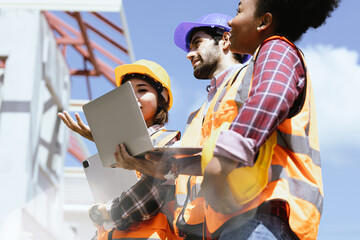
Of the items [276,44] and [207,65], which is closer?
[276,44]

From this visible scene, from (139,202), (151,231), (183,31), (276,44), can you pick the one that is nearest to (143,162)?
(139,202)

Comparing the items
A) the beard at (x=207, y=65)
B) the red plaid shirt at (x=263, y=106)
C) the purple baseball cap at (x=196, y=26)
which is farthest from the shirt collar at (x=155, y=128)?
the red plaid shirt at (x=263, y=106)

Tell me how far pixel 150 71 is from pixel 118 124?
0.73 meters

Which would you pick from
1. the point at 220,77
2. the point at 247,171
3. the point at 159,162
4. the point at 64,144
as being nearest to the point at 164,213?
the point at 159,162

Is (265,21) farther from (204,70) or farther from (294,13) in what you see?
(204,70)

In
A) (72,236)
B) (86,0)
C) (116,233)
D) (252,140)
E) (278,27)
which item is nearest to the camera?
(252,140)

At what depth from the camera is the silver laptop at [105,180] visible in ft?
6.06

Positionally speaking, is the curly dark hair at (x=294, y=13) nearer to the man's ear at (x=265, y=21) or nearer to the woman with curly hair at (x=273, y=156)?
the man's ear at (x=265, y=21)

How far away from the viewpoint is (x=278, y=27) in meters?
1.40

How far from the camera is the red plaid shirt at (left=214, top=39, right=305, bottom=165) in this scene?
3.43 feet

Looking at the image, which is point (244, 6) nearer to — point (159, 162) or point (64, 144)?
point (159, 162)

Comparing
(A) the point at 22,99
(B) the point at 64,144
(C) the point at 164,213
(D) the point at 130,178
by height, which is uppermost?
(B) the point at 64,144

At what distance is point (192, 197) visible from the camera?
152 cm

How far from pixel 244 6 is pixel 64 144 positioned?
10270 millimetres
